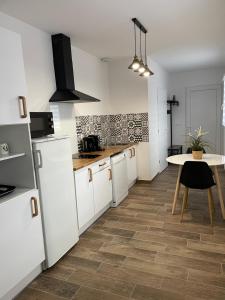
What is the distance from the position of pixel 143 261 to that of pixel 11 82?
2.05 meters

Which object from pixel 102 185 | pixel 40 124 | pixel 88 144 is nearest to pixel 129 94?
pixel 88 144

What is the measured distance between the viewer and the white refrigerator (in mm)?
2154

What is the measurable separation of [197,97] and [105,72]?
116 inches

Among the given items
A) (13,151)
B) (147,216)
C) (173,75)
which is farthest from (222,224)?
(173,75)

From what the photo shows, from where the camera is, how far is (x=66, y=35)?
125 inches

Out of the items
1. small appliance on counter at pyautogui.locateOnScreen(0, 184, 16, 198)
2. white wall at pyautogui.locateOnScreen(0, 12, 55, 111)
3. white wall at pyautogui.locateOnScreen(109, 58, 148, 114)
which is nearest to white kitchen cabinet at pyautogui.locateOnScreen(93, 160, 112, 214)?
white wall at pyautogui.locateOnScreen(0, 12, 55, 111)

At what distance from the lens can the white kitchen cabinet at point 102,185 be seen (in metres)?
3.20

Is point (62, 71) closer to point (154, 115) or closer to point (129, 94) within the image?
point (129, 94)

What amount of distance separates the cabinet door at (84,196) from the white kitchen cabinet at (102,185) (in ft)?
0.44

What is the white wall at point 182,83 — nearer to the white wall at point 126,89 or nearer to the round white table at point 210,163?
the white wall at point 126,89

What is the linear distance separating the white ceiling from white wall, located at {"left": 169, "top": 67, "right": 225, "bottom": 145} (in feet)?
6.64

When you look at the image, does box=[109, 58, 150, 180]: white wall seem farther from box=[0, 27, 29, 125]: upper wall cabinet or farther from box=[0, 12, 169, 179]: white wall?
box=[0, 27, 29, 125]: upper wall cabinet

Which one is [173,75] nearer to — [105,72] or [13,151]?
[105,72]

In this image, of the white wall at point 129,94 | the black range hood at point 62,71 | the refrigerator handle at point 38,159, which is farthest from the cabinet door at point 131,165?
the refrigerator handle at point 38,159
